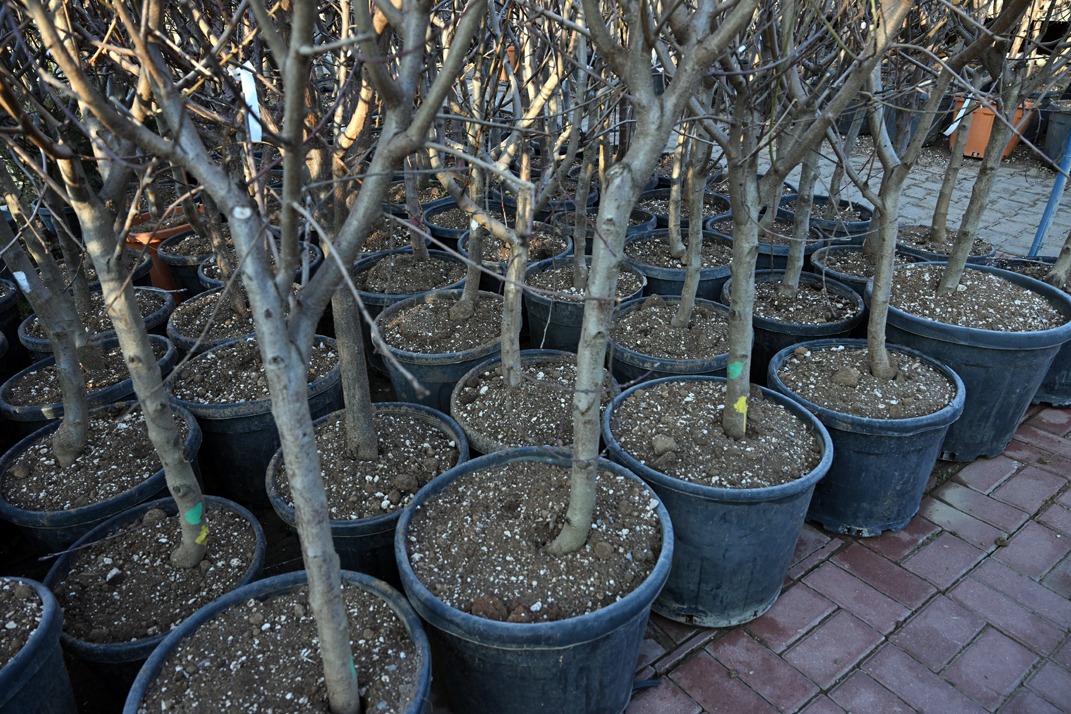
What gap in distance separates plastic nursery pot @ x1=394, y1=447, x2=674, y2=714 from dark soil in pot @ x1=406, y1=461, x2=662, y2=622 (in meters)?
0.06

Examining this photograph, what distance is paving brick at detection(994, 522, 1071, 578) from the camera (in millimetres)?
2664

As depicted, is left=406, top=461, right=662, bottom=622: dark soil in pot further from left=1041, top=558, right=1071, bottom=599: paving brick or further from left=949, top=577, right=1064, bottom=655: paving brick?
left=1041, top=558, right=1071, bottom=599: paving brick

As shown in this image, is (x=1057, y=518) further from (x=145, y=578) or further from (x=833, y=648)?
(x=145, y=578)

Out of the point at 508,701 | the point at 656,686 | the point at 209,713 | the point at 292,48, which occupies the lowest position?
the point at 656,686

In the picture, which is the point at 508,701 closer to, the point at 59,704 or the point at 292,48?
the point at 59,704

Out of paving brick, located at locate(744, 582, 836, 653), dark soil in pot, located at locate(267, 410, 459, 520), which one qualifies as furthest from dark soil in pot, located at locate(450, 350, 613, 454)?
paving brick, located at locate(744, 582, 836, 653)

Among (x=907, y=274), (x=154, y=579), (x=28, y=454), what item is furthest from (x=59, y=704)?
(x=907, y=274)

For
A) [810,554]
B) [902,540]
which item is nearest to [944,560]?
[902,540]

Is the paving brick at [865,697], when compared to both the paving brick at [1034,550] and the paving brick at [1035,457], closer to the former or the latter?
the paving brick at [1034,550]

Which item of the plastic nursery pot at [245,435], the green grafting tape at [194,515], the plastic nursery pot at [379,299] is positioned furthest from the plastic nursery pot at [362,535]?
the plastic nursery pot at [379,299]

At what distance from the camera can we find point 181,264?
4320 mm

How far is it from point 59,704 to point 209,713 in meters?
0.55

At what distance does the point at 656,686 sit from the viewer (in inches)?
88.4

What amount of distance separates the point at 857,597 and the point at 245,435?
247 cm
